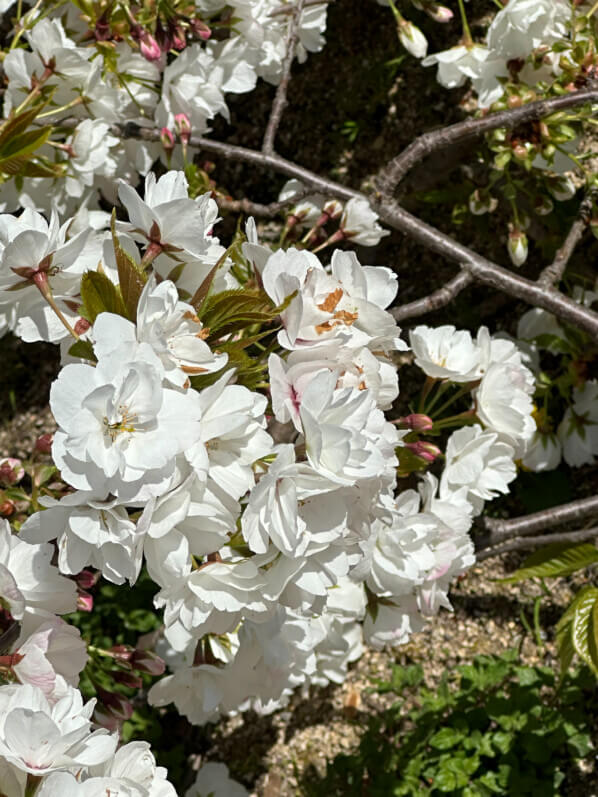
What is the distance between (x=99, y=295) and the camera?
86cm

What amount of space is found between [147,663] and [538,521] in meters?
0.78

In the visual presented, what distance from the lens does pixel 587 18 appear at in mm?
1511

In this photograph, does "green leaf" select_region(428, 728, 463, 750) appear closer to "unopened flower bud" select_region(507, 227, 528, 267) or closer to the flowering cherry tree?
the flowering cherry tree

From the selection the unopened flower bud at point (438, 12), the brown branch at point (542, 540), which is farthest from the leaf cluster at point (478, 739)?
the unopened flower bud at point (438, 12)

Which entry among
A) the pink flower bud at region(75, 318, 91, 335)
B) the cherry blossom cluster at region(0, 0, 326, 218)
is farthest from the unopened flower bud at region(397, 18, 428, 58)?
the pink flower bud at region(75, 318, 91, 335)

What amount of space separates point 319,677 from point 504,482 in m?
0.62

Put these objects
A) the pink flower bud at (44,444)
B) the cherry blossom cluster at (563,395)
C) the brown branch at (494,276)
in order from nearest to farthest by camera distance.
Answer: the pink flower bud at (44,444), the brown branch at (494,276), the cherry blossom cluster at (563,395)

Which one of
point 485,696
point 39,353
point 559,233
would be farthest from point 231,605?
point 39,353

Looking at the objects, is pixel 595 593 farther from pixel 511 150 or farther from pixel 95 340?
pixel 95 340

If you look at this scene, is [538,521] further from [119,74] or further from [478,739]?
[119,74]

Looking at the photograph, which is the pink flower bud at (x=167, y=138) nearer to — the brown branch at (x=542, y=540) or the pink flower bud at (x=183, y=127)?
the pink flower bud at (x=183, y=127)

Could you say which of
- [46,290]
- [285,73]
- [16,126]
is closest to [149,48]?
[285,73]

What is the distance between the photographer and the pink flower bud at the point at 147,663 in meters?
1.18

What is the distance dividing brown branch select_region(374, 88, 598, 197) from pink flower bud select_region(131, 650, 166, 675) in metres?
0.85
